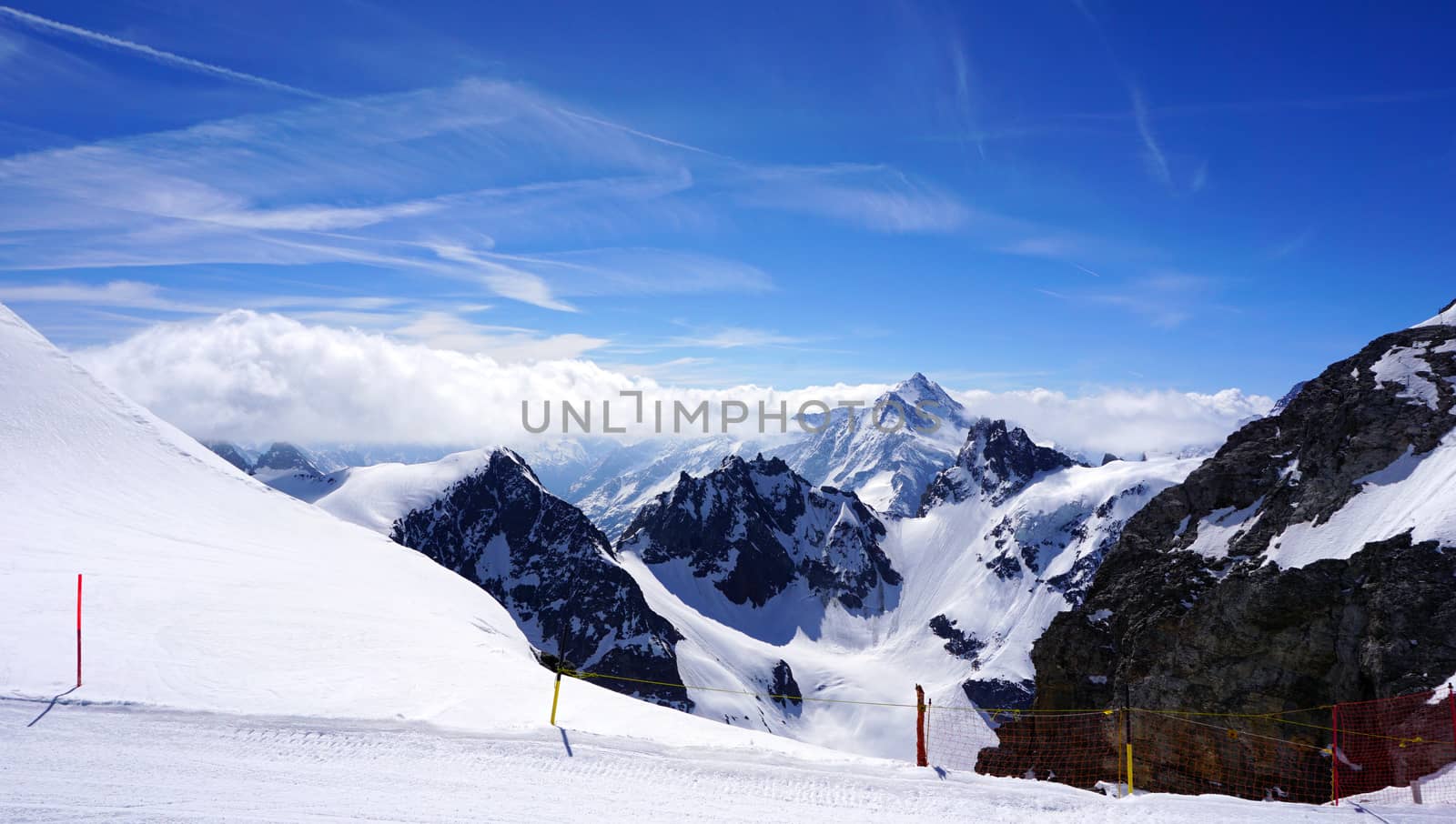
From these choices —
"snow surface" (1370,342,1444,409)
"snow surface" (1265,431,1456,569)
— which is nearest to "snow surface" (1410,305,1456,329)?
"snow surface" (1370,342,1444,409)

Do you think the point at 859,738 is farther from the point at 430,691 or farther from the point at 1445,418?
the point at 430,691

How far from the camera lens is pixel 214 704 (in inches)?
598

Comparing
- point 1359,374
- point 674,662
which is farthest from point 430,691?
point 674,662

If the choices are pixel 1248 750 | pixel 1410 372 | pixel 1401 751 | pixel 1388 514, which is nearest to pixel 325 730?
pixel 1401 751

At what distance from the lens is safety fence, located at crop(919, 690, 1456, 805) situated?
57.6 ft

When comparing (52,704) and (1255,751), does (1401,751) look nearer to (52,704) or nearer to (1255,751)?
(1255,751)

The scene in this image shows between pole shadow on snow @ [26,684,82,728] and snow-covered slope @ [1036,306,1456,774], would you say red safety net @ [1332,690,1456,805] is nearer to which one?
snow-covered slope @ [1036,306,1456,774]

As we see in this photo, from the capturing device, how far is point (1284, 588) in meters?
33.7

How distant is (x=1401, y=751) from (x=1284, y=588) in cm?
1659

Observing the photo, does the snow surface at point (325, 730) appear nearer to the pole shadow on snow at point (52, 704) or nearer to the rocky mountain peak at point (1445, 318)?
the pole shadow on snow at point (52, 704)

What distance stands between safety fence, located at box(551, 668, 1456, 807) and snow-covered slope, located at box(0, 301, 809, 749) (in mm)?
3134

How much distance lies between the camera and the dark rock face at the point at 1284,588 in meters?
28.0

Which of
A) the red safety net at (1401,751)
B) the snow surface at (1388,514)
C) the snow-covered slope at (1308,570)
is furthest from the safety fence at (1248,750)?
the snow surface at (1388,514)

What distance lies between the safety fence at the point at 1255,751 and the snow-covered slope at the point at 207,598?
1189cm
